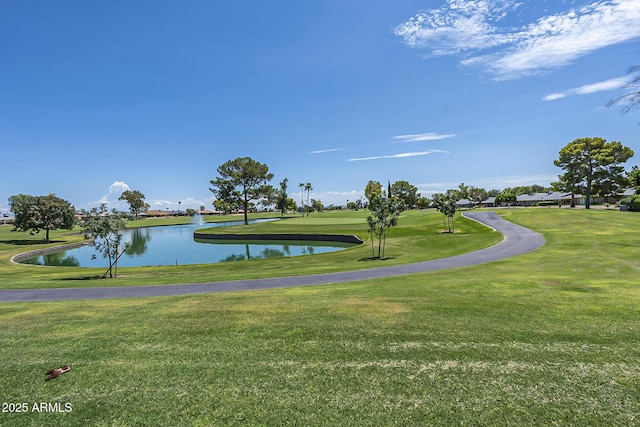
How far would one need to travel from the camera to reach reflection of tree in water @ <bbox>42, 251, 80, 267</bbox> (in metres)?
38.8

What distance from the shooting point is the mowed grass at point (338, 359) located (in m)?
5.07

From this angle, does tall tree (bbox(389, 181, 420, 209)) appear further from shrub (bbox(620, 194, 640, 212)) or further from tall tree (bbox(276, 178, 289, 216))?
shrub (bbox(620, 194, 640, 212))

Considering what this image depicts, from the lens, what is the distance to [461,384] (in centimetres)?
567

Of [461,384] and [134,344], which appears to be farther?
[134,344]

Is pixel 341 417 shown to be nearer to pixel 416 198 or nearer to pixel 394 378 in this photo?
pixel 394 378

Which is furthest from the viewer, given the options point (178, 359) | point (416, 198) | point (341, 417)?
point (416, 198)

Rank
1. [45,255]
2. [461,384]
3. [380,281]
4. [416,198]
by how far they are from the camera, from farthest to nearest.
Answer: [416,198] < [45,255] < [380,281] < [461,384]

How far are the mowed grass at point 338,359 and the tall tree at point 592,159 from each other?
74.8 m

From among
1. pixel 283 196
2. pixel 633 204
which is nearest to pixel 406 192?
pixel 283 196

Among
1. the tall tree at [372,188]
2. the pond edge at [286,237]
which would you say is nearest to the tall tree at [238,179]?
the pond edge at [286,237]

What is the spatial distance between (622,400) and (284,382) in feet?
18.2

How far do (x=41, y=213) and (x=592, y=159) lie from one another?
355 feet

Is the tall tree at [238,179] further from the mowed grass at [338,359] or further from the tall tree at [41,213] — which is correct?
the mowed grass at [338,359]

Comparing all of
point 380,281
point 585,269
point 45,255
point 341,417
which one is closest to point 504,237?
point 585,269
